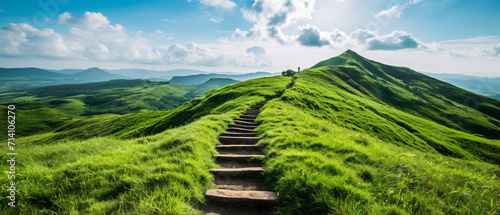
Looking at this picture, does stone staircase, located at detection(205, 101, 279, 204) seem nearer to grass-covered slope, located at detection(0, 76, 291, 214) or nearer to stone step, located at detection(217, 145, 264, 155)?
stone step, located at detection(217, 145, 264, 155)

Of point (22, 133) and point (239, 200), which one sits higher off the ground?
point (239, 200)

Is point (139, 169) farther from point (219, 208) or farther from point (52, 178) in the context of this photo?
point (219, 208)

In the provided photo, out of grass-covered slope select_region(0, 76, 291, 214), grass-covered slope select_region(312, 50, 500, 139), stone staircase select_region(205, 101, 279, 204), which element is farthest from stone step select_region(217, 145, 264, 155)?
grass-covered slope select_region(312, 50, 500, 139)

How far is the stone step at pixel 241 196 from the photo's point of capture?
470 centimetres

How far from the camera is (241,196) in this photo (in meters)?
4.79

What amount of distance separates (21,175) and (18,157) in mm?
2278

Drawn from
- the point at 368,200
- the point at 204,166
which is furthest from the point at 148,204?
the point at 368,200

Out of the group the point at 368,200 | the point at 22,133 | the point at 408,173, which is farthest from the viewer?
the point at 22,133

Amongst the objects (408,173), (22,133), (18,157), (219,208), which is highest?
(408,173)

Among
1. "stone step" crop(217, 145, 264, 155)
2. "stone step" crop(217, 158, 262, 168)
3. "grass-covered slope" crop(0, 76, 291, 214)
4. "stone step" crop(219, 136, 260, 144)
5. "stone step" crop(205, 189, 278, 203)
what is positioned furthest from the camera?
"stone step" crop(219, 136, 260, 144)

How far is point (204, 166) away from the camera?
21.2 feet

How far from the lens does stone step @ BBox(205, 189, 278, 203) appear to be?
15.4 feet

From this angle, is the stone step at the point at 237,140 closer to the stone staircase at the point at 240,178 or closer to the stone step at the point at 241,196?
the stone staircase at the point at 240,178

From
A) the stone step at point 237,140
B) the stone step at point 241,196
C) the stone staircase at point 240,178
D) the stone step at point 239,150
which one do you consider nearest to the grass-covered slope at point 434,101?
the stone step at point 237,140
